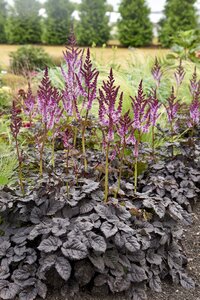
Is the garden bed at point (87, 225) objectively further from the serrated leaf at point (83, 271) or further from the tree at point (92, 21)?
the tree at point (92, 21)

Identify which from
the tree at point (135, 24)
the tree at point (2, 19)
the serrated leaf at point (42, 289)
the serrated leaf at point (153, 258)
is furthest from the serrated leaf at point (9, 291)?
the tree at point (2, 19)

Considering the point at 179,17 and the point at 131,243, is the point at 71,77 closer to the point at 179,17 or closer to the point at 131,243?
the point at 131,243

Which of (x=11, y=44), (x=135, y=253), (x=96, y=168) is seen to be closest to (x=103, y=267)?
(x=135, y=253)

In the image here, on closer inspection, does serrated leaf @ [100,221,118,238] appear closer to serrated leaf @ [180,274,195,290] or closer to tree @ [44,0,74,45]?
serrated leaf @ [180,274,195,290]

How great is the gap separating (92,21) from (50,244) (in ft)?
42.1

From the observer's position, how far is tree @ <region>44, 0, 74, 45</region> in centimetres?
1402

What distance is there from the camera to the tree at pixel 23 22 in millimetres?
14453

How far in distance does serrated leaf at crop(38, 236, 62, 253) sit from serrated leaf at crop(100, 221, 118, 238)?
21 cm

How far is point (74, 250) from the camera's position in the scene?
197 centimetres

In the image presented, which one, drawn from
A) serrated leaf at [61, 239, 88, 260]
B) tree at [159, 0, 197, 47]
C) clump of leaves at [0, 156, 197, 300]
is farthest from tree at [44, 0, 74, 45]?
serrated leaf at [61, 239, 88, 260]

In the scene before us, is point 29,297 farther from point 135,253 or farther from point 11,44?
point 11,44

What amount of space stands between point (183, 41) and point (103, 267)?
5.84 m

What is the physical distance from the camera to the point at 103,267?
2.03m

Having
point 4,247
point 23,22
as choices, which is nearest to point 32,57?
point 23,22
